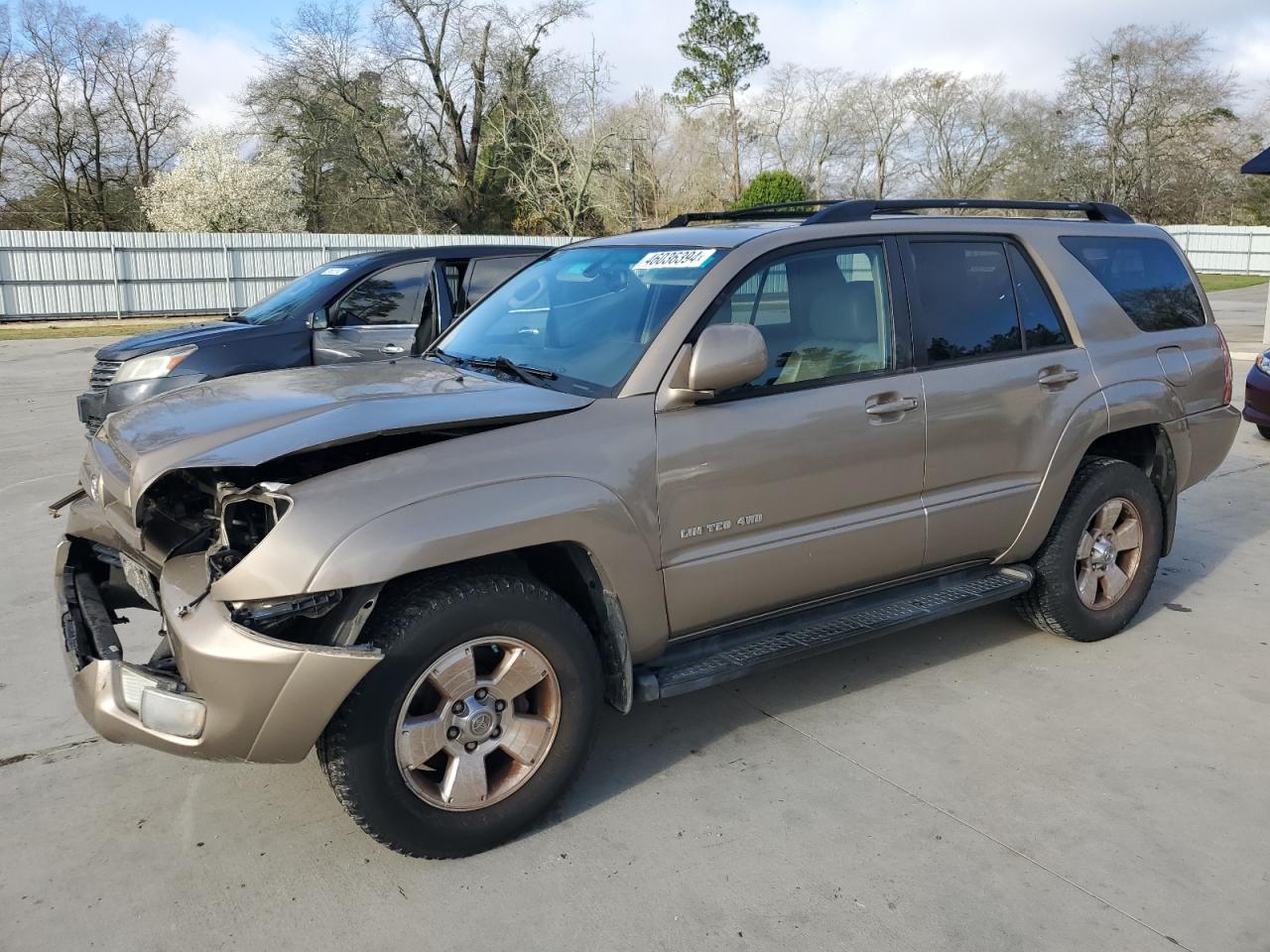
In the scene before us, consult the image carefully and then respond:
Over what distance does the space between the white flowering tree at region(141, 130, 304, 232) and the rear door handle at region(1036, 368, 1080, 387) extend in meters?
38.4

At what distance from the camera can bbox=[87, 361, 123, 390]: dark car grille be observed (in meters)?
8.23

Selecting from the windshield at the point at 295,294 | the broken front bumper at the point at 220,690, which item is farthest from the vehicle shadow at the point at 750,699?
the windshield at the point at 295,294

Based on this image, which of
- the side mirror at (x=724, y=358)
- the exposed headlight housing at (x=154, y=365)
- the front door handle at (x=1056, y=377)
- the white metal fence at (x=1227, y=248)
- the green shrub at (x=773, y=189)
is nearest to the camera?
the side mirror at (x=724, y=358)

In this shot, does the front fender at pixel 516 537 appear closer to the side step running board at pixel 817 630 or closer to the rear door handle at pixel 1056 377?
the side step running board at pixel 817 630

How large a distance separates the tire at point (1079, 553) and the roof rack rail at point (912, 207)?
1210 millimetres

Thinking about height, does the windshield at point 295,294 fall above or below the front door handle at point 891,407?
above

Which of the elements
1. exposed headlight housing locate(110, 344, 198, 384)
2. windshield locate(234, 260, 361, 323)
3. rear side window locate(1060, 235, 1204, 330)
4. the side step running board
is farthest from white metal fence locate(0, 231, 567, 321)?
the side step running board

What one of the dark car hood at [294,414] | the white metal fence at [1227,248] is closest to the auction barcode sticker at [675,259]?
the dark car hood at [294,414]

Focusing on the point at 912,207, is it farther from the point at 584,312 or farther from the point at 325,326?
the point at 325,326

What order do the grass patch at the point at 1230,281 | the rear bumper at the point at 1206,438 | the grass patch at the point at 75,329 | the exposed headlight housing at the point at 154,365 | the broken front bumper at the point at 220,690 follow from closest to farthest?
the broken front bumper at the point at 220,690 < the rear bumper at the point at 1206,438 < the exposed headlight housing at the point at 154,365 < the grass patch at the point at 75,329 < the grass patch at the point at 1230,281

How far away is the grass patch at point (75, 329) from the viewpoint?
2083 centimetres

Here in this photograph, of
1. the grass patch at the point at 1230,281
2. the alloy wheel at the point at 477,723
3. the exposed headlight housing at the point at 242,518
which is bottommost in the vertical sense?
the alloy wheel at the point at 477,723

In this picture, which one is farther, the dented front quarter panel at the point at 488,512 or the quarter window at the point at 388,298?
the quarter window at the point at 388,298

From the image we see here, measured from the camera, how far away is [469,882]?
299 centimetres
